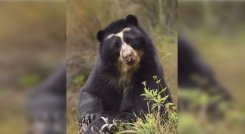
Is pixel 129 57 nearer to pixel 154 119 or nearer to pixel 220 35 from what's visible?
pixel 154 119

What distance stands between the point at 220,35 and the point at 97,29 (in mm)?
7185

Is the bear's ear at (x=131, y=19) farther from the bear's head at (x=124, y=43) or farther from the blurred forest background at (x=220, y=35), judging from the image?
the blurred forest background at (x=220, y=35)

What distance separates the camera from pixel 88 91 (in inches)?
56.7

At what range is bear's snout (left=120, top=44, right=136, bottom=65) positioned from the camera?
142 cm

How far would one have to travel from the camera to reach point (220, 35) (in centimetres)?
854

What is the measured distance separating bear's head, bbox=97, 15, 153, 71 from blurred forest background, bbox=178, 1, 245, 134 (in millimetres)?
4611

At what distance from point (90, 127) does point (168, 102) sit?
0.47 feet

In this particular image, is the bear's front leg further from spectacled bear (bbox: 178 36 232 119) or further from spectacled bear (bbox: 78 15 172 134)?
spectacled bear (bbox: 178 36 232 119)

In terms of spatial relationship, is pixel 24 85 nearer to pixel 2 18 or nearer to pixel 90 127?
pixel 2 18

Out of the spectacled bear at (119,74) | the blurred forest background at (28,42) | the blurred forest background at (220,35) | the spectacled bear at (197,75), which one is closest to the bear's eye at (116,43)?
the spectacled bear at (119,74)

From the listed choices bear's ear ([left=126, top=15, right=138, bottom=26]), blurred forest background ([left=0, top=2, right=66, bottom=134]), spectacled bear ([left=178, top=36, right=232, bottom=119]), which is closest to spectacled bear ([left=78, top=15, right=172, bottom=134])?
bear's ear ([left=126, top=15, right=138, bottom=26])

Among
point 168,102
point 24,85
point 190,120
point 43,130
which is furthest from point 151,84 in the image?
point 24,85

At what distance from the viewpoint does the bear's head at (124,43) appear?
144 centimetres

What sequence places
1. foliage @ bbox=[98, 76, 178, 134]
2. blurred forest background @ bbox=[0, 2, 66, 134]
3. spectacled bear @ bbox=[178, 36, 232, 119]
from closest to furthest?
foliage @ bbox=[98, 76, 178, 134] < spectacled bear @ bbox=[178, 36, 232, 119] < blurred forest background @ bbox=[0, 2, 66, 134]
